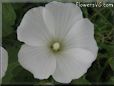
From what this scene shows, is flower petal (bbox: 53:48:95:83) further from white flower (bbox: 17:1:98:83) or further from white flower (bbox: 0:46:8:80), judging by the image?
white flower (bbox: 0:46:8:80)

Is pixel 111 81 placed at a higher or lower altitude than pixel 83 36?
lower

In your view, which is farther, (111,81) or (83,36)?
(111,81)

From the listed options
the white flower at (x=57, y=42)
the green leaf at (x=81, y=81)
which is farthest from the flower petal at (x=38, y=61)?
the green leaf at (x=81, y=81)

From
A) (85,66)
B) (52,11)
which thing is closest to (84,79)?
(85,66)

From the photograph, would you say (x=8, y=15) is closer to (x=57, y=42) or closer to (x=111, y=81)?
(x=57, y=42)

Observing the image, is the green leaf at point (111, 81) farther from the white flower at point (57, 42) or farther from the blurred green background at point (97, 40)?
the white flower at point (57, 42)

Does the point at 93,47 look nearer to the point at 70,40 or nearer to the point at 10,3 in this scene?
the point at 70,40

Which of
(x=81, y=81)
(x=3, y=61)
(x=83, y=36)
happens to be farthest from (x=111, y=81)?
(x=3, y=61)
